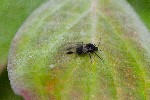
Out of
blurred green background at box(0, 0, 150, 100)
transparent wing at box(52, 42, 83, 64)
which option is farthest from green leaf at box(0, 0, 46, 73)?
transparent wing at box(52, 42, 83, 64)

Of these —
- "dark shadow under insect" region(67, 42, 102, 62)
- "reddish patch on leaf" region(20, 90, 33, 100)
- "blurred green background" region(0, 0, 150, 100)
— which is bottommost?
"reddish patch on leaf" region(20, 90, 33, 100)

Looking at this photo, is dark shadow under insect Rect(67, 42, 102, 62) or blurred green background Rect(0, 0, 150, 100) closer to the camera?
dark shadow under insect Rect(67, 42, 102, 62)

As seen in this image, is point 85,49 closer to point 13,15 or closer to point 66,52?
point 66,52

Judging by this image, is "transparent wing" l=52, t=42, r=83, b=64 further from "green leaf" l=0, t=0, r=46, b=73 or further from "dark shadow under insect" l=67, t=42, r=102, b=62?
"green leaf" l=0, t=0, r=46, b=73

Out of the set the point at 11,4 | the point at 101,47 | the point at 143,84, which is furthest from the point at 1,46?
the point at 143,84

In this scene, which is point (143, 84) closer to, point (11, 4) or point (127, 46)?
point (127, 46)

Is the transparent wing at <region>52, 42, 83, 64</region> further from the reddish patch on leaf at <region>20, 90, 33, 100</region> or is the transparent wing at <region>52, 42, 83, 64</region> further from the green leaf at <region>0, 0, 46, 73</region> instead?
the green leaf at <region>0, 0, 46, 73</region>

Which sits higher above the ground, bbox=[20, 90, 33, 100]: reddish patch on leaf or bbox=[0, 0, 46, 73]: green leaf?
bbox=[0, 0, 46, 73]: green leaf

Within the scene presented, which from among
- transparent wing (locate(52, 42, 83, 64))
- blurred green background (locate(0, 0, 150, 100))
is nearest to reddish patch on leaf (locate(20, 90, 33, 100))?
transparent wing (locate(52, 42, 83, 64))

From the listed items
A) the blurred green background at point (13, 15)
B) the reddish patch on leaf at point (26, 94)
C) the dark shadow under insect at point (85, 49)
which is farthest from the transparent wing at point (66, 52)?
the blurred green background at point (13, 15)
